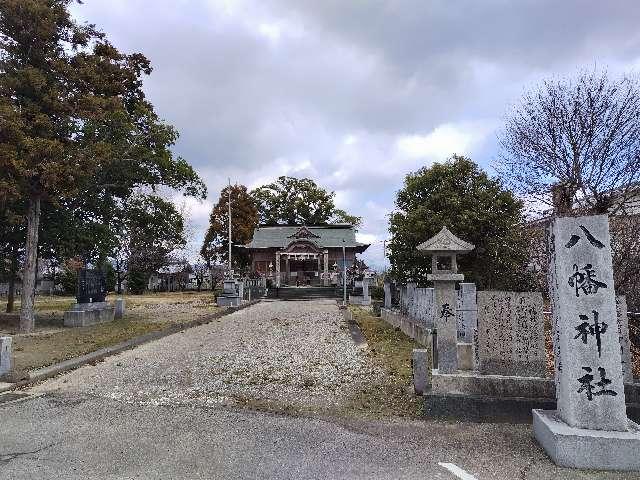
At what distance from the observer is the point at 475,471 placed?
4.07m

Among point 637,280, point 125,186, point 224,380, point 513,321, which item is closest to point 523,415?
point 513,321

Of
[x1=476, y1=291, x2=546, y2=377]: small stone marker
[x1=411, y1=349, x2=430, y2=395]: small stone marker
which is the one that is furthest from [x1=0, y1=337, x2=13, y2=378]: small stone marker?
[x1=476, y1=291, x2=546, y2=377]: small stone marker

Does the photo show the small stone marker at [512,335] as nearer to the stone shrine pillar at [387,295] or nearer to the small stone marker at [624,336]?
the small stone marker at [624,336]

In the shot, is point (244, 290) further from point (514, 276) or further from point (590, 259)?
point (590, 259)

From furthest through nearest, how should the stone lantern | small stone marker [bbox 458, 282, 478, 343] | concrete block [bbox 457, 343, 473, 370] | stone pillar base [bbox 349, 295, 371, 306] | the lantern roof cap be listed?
stone pillar base [bbox 349, 295, 371, 306] < small stone marker [bbox 458, 282, 478, 343] < the lantern roof cap < concrete block [bbox 457, 343, 473, 370] < the stone lantern

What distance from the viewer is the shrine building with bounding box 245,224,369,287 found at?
37031 millimetres

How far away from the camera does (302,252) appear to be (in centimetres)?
3703

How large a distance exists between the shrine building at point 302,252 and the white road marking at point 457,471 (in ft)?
100

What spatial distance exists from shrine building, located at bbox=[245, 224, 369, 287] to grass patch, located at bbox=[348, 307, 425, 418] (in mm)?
23893

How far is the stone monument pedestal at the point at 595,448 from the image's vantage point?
4.07 meters

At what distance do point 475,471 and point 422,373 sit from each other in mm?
2073

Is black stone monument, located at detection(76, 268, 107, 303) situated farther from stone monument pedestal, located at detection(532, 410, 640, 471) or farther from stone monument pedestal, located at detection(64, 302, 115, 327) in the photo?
stone monument pedestal, located at detection(532, 410, 640, 471)

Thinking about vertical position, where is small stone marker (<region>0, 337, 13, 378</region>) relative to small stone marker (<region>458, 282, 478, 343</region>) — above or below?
below

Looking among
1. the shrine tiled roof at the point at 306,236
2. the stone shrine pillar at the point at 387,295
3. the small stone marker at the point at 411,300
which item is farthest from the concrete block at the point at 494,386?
the shrine tiled roof at the point at 306,236
